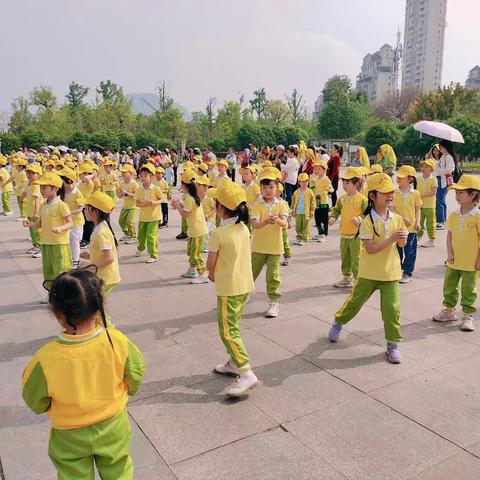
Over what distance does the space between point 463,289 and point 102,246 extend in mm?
3687

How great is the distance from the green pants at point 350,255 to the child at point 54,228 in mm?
3501

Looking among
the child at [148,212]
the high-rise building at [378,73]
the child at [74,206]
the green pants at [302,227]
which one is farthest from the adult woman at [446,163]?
the high-rise building at [378,73]

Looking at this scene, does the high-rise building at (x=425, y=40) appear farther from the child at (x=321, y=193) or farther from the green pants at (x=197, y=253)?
the green pants at (x=197, y=253)

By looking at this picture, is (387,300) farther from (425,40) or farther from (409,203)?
(425,40)

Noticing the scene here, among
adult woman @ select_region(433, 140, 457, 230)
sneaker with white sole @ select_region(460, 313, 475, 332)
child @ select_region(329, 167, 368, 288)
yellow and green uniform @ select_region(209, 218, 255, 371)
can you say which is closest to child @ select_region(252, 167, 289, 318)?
child @ select_region(329, 167, 368, 288)

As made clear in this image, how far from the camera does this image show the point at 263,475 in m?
2.90

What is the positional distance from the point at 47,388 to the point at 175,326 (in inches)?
128

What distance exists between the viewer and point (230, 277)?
3801mm

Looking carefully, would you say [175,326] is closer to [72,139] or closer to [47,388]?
[47,388]

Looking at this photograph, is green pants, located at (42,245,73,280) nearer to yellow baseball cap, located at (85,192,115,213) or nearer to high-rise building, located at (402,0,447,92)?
yellow baseball cap, located at (85,192,115,213)

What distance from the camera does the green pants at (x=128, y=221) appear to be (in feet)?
31.5

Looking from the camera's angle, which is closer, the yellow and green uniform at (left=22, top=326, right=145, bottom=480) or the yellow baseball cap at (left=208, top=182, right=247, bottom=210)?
the yellow and green uniform at (left=22, top=326, right=145, bottom=480)

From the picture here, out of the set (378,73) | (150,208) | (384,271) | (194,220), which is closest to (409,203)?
(384,271)

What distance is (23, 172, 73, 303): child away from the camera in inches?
221
